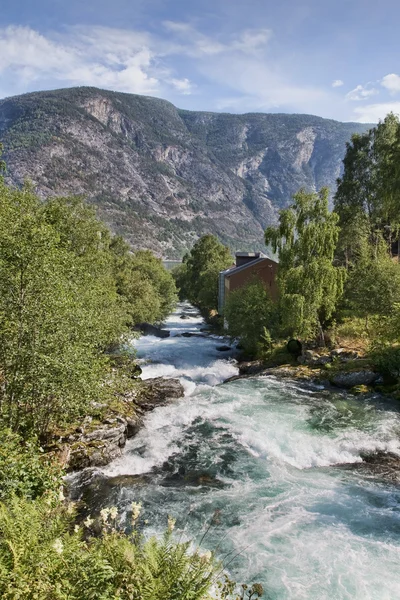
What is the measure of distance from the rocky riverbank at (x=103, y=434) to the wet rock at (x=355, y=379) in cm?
1147

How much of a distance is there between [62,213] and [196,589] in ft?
82.7

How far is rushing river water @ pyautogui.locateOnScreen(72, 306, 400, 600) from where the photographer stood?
9211mm

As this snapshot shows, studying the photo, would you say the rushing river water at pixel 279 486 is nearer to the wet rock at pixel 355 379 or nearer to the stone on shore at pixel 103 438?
the stone on shore at pixel 103 438

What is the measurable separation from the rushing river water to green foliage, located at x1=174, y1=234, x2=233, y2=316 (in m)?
33.5

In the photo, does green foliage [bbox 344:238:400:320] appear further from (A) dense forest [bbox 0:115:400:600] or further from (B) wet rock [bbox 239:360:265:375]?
(B) wet rock [bbox 239:360:265:375]

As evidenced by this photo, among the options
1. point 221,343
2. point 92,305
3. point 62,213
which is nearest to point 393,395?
point 92,305

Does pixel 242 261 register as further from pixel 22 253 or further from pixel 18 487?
pixel 18 487

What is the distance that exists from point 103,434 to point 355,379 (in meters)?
16.3

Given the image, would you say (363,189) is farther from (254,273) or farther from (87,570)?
(87,570)

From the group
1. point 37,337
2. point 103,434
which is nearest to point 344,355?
point 103,434

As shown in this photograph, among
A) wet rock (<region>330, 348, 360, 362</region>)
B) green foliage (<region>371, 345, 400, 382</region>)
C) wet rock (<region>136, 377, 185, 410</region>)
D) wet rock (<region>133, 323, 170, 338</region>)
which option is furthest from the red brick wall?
wet rock (<region>136, 377, 185, 410</region>)

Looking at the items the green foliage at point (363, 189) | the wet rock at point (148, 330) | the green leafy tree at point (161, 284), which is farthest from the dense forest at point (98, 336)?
the green leafy tree at point (161, 284)

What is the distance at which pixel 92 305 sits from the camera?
16.5 meters

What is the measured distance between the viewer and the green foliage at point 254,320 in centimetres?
3250
